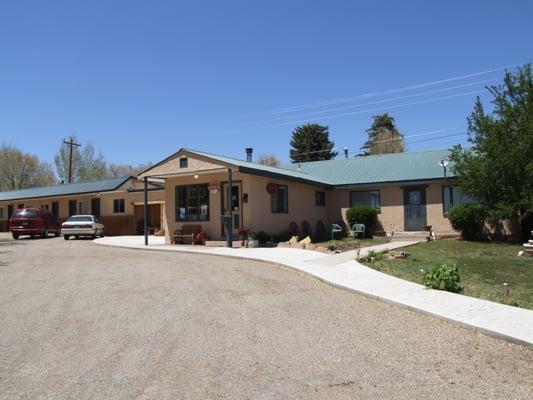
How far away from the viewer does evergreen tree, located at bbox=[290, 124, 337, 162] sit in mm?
59781

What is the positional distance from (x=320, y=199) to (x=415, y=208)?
4.76m

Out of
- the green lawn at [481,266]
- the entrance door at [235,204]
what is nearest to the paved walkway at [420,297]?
the green lawn at [481,266]

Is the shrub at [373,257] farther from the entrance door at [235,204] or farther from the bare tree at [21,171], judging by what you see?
the bare tree at [21,171]

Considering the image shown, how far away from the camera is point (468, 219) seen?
20344 millimetres

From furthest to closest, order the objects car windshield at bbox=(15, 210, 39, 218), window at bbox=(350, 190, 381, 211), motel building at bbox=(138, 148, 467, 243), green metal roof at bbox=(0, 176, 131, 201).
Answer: green metal roof at bbox=(0, 176, 131, 201) < car windshield at bbox=(15, 210, 39, 218) < window at bbox=(350, 190, 381, 211) < motel building at bbox=(138, 148, 467, 243)

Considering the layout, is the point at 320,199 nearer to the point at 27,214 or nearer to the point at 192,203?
the point at 192,203

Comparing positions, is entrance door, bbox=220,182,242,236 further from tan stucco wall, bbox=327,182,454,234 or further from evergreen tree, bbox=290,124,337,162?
evergreen tree, bbox=290,124,337,162

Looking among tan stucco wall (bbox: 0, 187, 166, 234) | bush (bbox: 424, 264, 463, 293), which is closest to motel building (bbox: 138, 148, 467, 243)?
tan stucco wall (bbox: 0, 187, 166, 234)

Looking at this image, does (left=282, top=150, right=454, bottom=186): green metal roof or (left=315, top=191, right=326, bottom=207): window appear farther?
(left=315, top=191, right=326, bottom=207): window

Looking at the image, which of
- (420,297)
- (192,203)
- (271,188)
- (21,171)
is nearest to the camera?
(420,297)

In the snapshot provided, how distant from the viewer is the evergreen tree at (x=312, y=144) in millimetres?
59781

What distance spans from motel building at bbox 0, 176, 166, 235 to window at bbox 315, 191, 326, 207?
9.09m

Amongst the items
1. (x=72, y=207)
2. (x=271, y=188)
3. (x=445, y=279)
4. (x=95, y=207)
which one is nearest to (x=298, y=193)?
(x=271, y=188)

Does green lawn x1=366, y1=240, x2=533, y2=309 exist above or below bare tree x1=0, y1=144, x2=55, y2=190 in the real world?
below
